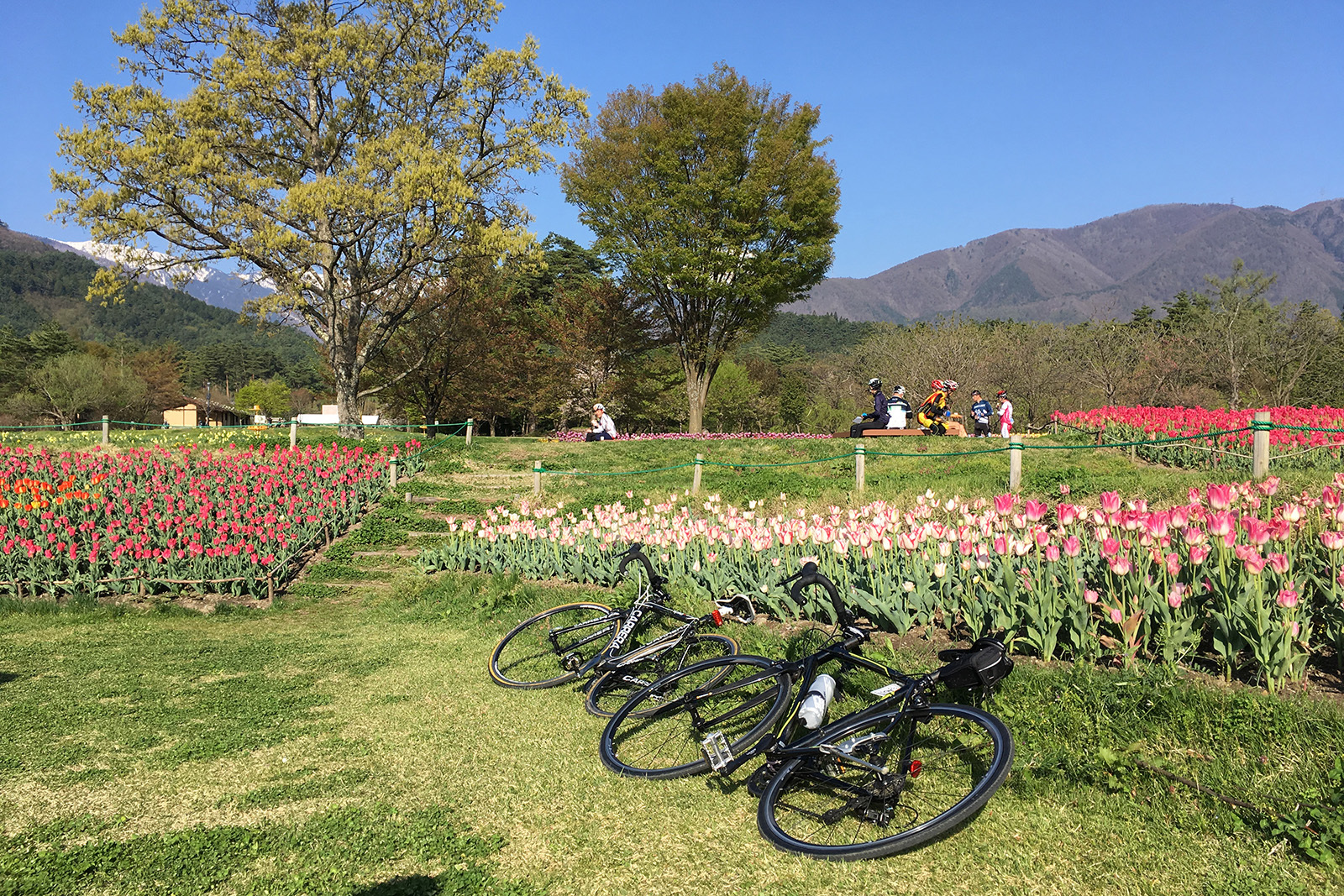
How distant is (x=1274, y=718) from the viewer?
332cm

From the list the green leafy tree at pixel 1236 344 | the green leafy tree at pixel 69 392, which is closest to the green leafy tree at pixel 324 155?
the green leafy tree at pixel 1236 344

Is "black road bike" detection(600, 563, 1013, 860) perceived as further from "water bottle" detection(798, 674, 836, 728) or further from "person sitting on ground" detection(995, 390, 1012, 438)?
"person sitting on ground" detection(995, 390, 1012, 438)

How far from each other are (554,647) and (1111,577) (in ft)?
12.4

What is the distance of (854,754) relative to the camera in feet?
10.9

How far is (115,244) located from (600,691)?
21.0 meters

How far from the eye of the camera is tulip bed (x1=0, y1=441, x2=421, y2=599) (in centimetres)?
828

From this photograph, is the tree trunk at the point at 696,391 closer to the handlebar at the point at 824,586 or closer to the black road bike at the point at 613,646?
the black road bike at the point at 613,646

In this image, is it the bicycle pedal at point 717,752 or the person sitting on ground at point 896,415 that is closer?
the bicycle pedal at point 717,752

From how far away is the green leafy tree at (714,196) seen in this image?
25156 mm

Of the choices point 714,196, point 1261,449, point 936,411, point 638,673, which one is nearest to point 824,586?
point 638,673

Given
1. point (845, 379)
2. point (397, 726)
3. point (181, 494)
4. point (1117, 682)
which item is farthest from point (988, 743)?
point (845, 379)

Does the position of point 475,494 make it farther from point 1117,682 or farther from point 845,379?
point 845,379

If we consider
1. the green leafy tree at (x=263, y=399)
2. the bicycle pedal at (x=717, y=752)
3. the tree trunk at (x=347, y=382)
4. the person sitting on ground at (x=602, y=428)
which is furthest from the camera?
the green leafy tree at (x=263, y=399)

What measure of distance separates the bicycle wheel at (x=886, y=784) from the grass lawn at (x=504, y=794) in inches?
4.9
